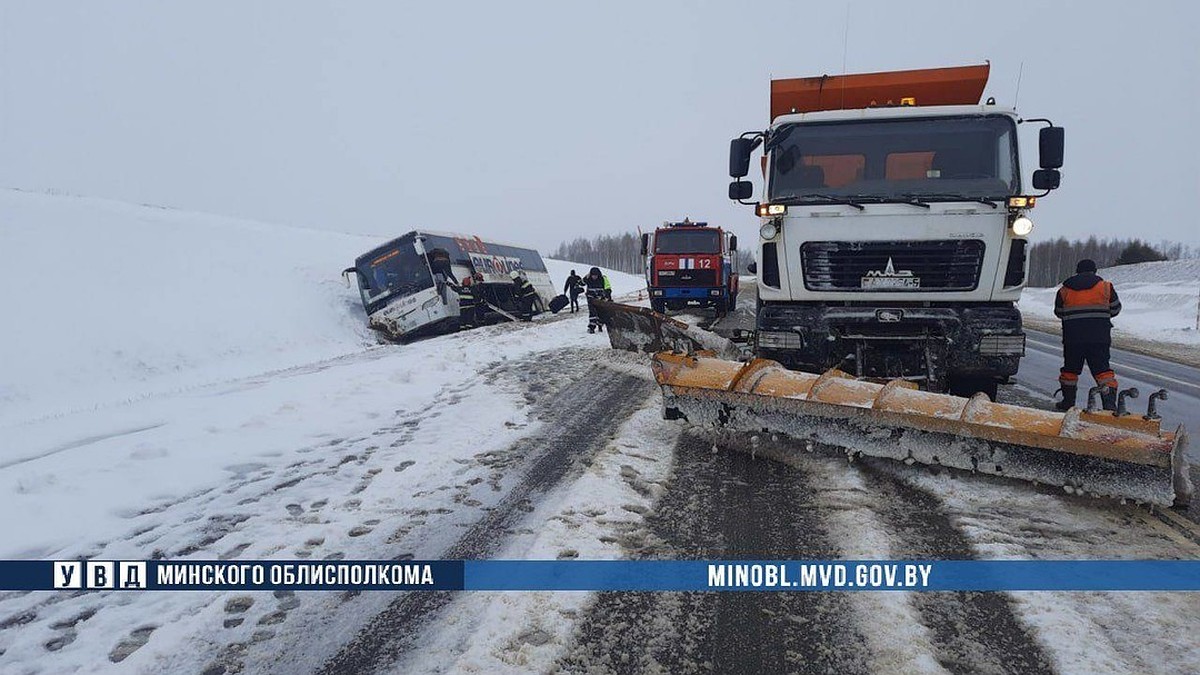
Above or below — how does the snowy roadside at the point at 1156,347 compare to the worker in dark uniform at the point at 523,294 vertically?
below

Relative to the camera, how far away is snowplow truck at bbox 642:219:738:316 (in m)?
16.6

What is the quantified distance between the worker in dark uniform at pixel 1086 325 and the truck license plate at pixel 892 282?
159 centimetres

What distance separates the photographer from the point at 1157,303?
26.0 metres

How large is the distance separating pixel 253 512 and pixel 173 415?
121 inches

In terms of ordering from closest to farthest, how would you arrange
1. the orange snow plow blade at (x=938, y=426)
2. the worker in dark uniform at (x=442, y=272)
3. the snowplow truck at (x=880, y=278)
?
the orange snow plow blade at (x=938, y=426) < the snowplow truck at (x=880, y=278) < the worker in dark uniform at (x=442, y=272)

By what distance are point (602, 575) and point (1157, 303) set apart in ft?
110

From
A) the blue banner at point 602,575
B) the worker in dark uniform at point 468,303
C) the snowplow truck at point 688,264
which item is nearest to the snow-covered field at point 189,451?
the blue banner at point 602,575

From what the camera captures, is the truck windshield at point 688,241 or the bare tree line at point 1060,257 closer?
the truck windshield at point 688,241

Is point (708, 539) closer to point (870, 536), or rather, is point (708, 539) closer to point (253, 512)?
point (870, 536)

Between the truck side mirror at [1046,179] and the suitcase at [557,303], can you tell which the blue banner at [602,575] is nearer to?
the truck side mirror at [1046,179]

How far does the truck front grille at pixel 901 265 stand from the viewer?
16.4 feet

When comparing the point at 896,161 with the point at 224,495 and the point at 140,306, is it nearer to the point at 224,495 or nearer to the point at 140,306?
the point at 224,495

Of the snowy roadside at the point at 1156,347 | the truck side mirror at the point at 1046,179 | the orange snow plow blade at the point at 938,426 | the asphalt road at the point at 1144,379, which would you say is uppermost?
the truck side mirror at the point at 1046,179

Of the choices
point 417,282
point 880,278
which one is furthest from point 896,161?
point 417,282
